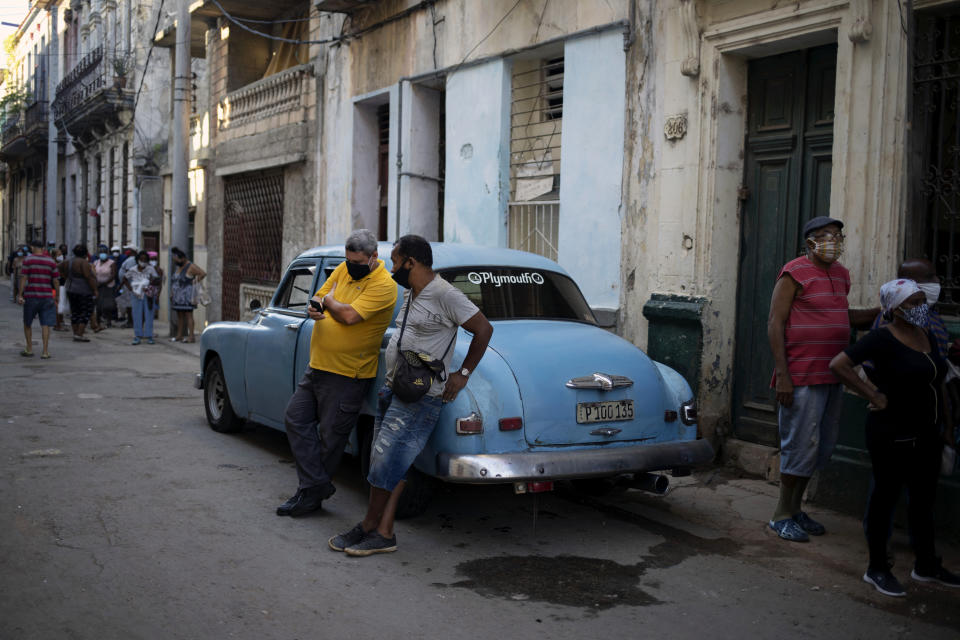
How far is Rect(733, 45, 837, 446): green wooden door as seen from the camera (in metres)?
7.20

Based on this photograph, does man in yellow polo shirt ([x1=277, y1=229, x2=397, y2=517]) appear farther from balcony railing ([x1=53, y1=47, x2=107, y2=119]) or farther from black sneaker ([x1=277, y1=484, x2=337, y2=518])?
balcony railing ([x1=53, y1=47, x2=107, y2=119])

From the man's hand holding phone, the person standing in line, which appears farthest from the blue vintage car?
the person standing in line

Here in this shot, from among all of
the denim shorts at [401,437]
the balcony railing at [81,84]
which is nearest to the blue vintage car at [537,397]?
the denim shorts at [401,437]

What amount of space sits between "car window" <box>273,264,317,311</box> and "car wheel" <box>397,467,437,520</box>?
6.35 feet

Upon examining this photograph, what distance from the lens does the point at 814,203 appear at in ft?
23.6

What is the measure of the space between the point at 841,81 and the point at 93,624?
5.83 m

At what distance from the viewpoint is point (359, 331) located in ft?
18.2

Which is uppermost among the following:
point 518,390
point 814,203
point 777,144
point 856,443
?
point 777,144

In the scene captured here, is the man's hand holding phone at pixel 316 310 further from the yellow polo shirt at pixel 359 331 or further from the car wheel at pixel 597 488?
the car wheel at pixel 597 488

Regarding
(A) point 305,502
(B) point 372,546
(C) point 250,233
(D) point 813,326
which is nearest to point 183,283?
(C) point 250,233

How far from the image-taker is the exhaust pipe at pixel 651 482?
222 inches

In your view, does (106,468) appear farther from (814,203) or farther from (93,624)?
(814,203)

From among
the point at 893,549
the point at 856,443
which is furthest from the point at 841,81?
the point at 893,549

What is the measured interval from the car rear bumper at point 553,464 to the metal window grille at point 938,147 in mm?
2388
